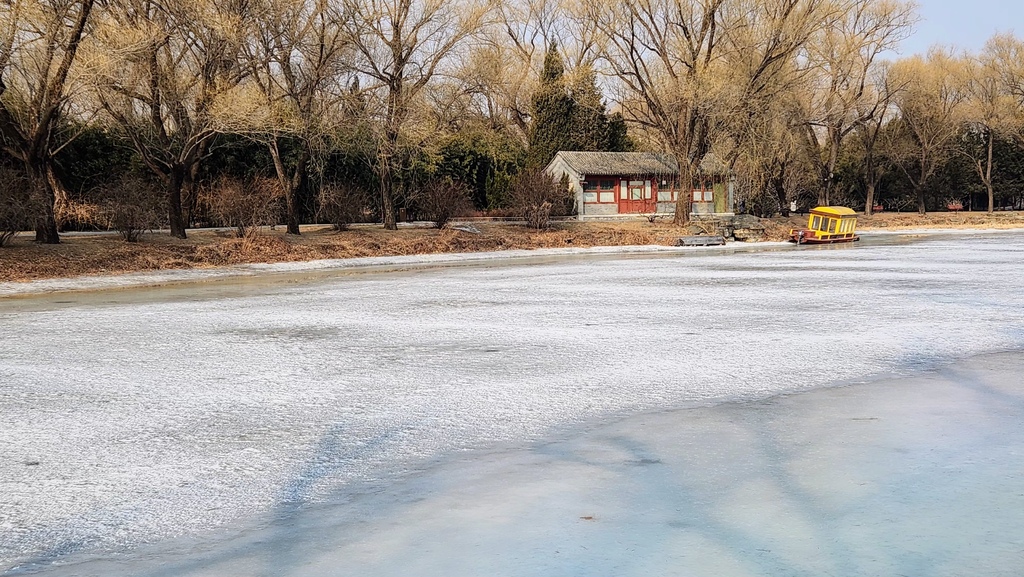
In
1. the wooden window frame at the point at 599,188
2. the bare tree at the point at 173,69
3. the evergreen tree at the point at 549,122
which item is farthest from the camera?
the evergreen tree at the point at 549,122

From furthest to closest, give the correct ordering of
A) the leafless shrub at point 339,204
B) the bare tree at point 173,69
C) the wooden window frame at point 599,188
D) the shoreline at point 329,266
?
the wooden window frame at point 599,188, the leafless shrub at point 339,204, the bare tree at point 173,69, the shoreline at point 329,266

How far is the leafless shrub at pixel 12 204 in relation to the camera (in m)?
24.2

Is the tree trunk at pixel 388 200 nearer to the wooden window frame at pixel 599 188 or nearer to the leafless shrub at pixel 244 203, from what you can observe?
the leafless shrub at pixel 244 203

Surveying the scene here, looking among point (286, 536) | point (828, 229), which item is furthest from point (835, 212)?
point (286, 536)

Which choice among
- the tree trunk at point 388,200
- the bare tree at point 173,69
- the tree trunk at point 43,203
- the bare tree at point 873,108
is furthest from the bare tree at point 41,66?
the bare tree at point 873,108

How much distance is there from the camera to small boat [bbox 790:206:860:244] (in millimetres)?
39969

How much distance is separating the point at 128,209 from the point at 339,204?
10.0 meters

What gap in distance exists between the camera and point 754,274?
72.8 ft

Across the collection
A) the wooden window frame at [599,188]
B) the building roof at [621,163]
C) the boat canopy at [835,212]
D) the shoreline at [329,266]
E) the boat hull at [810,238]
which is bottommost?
the shoreline at [329,266]

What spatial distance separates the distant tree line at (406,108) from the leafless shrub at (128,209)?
10cm

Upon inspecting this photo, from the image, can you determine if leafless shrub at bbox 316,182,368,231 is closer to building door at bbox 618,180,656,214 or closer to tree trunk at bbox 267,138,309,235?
tree trunk at bbox 267,138,309,235

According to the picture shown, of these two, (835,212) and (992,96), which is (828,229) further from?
(992,96)

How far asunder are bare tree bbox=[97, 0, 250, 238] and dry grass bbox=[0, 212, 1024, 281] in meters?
2.69

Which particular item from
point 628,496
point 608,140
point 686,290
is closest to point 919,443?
point 628,496
